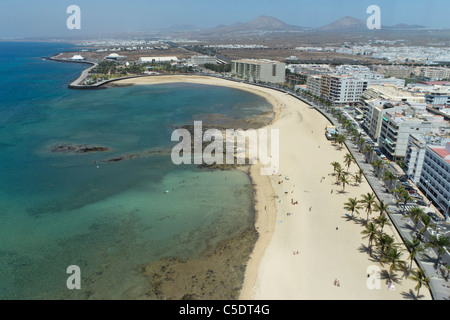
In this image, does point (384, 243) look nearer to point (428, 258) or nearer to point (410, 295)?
point (428, 258)

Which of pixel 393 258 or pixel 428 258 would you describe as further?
pixel 428 258

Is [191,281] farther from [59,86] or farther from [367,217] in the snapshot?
[59,86]

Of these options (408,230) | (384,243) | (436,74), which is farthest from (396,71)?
(384,243)

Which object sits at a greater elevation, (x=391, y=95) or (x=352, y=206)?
(x=391, y=95)

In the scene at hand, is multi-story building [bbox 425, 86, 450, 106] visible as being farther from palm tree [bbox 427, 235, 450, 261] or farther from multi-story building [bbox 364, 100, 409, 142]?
palm tree [bbox 427, 235, 450, 261]

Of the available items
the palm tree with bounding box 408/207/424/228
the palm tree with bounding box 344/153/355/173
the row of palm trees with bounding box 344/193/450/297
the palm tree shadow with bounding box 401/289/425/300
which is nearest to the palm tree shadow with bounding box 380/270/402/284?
the row of palm trees with bounding box 344/193/450/297

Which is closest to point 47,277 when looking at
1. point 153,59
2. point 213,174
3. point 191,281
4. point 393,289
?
point 191,281
